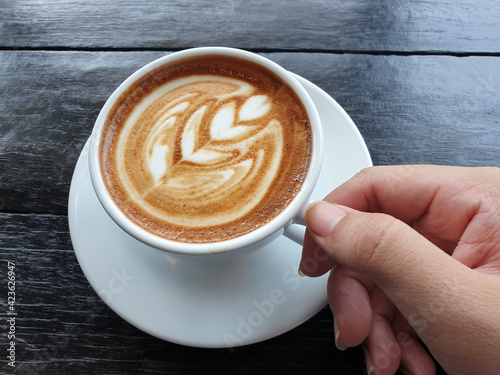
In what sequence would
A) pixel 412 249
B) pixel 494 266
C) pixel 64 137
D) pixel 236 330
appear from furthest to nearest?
1. pixel 64 137
2. pixel 236 330
3. pixel 494 266
4. pixel 412 249

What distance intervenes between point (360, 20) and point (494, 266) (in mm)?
1003

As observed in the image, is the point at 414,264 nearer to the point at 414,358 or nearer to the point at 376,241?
the point at 376,241

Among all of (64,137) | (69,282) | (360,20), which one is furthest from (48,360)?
(360,20)

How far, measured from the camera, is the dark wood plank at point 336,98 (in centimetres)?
148

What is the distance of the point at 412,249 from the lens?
905 millimetres

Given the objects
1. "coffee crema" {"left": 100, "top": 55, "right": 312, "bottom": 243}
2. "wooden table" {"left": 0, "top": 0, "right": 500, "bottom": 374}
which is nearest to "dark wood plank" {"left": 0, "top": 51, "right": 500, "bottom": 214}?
"wooden table" {"left": 0, "top": 0, "right": 500, "bottom": 374}

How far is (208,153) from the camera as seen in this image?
1.16m

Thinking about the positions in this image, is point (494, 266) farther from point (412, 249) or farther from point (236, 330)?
point (236, 330)

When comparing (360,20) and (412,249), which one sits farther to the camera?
(360,20)

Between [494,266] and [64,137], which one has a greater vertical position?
[494,266]

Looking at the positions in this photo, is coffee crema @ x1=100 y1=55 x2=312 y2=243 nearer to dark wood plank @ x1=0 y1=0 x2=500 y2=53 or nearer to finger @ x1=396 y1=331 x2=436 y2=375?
dark wood plank @ x1=0 y1=0 x2=500 y2=53

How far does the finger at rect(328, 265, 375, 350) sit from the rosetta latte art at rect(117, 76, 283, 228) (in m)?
0.30

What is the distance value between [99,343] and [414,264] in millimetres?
925

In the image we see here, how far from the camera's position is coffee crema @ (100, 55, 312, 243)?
1.11 meters
